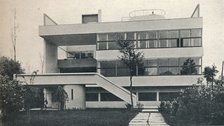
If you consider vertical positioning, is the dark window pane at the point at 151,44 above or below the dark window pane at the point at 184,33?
below

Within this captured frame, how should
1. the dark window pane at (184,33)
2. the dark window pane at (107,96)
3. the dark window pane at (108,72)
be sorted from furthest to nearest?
the dark window pane at (107,96) < the dark window pane at (108,72) < the dark window pane at (184,33)

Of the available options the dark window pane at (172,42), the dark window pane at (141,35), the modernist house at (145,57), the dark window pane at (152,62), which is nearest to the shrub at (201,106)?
the modernist house at (145,57)

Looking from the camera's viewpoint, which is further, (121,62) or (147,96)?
(121,62)

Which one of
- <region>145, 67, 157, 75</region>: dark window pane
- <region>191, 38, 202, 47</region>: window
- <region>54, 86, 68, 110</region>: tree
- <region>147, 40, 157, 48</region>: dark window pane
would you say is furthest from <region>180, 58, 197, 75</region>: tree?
<region>54, 86, 68, 110</region>: tree

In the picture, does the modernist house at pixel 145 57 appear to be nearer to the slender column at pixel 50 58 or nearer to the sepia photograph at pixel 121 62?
the sepia photograph at pixel 121 62

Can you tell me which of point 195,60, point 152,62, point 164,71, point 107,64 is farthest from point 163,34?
point 107,64

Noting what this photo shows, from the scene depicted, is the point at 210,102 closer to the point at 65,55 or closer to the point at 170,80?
the point at 170,80

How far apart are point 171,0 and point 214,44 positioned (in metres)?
2.28

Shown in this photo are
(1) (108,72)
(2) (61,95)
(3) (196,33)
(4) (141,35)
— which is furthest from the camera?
(1) (108,72)

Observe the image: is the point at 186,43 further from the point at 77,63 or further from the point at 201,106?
the point at 201,106

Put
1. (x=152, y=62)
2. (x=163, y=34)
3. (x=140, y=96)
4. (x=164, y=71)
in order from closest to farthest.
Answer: (x=163, y=34) → (x=164, y=71) → (x=152, y=62) → (x=140, y=96)

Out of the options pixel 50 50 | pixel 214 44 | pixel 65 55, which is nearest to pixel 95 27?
pixel 50 50

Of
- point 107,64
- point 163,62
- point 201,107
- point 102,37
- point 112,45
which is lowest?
point 201,107

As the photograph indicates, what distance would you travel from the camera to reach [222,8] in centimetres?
1082
